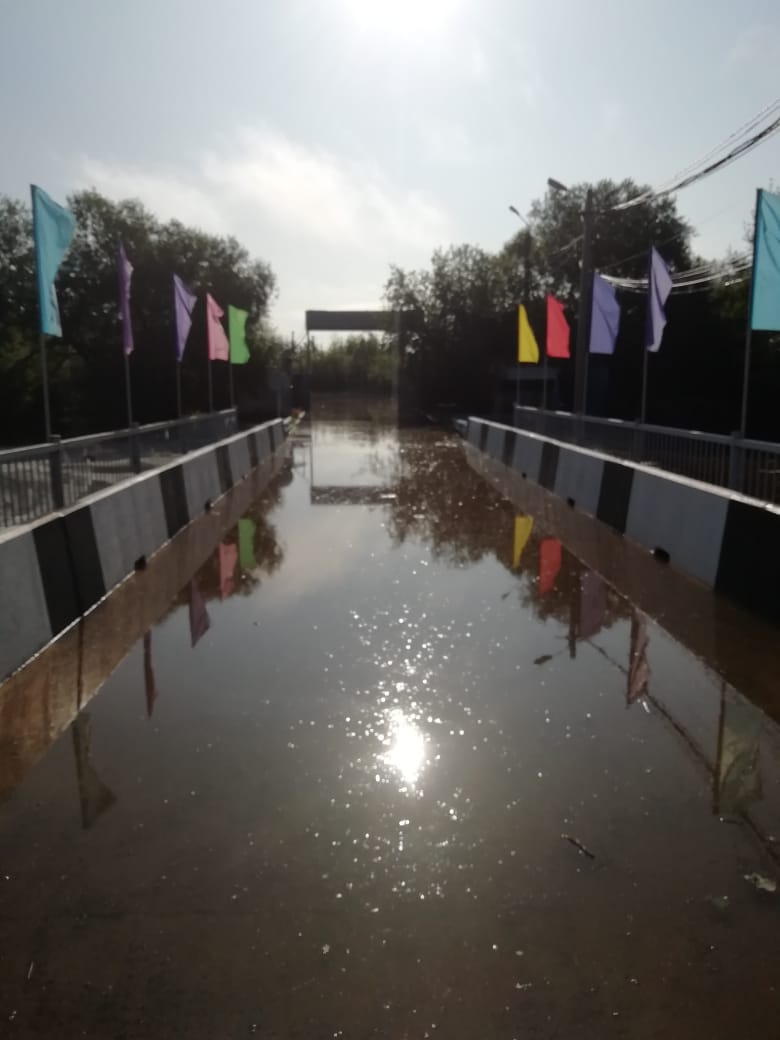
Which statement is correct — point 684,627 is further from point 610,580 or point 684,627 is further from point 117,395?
point 117,395

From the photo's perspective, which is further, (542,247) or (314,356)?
(314,356)

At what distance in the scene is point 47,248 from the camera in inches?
344

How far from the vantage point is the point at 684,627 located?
6664 millimetres

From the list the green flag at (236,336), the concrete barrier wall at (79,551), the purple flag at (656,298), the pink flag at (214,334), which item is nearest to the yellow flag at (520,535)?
the concrete barrier wall at (79,551)

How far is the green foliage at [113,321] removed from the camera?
1763 inches

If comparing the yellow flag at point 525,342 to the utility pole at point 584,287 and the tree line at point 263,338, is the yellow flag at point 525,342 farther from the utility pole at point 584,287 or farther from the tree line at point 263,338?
the tree line at point 263,338

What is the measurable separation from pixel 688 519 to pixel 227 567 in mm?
4469

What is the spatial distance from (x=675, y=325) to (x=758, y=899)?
46.4 m

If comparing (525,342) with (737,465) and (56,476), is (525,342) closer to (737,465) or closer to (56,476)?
(737,465)

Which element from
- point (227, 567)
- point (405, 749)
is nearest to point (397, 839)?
point (405, 749)

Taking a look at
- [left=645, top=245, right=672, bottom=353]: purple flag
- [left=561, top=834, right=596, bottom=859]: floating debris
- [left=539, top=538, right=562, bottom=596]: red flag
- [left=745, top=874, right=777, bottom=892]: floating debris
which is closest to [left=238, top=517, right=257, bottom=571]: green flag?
[left=539, top=538, right=562, bottom=596]: red flag

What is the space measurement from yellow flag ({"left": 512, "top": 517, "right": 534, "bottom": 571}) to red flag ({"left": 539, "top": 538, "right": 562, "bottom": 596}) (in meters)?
0.22

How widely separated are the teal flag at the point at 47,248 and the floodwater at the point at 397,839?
3.56m

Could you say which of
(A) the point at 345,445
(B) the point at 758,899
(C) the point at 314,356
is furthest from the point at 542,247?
(B) the point at 758,899
